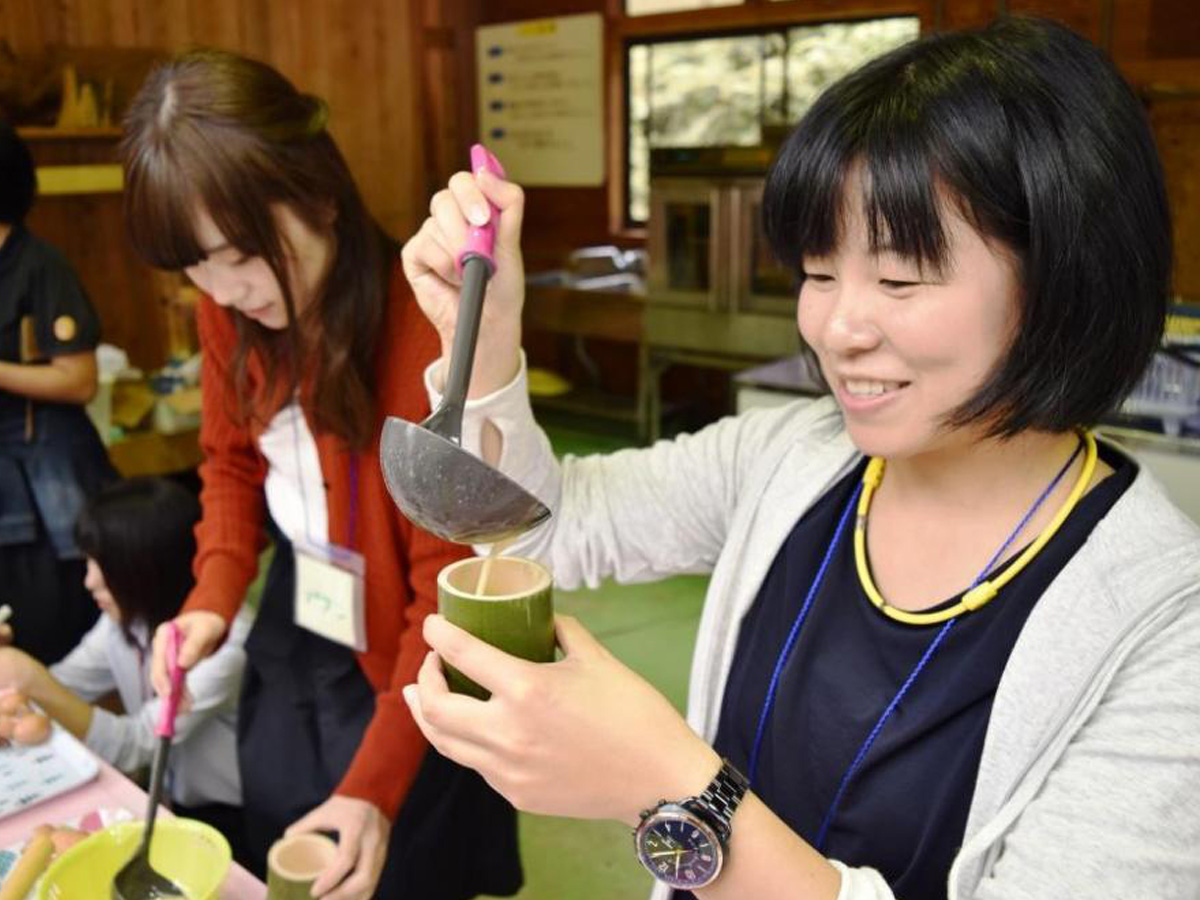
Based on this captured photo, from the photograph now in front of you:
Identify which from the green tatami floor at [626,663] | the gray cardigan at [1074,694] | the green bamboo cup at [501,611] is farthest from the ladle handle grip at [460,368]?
the green tatami floor at [626,663]

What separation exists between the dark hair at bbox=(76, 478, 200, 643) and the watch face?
148 cm

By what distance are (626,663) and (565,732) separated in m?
2.32

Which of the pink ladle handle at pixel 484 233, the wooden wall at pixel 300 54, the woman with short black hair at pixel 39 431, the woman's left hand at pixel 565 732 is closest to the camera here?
the woman's left hand at pixel 565 732

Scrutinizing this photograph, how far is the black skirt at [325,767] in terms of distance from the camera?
1523mm

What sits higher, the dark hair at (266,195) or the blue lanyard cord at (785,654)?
the dark hair at (266,195)

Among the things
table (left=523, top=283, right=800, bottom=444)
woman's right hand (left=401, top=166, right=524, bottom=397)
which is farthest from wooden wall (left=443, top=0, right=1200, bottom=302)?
woman's right hand (left=401, top=166, right=524, bottom=397)

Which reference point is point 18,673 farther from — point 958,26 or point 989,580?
point 958,26

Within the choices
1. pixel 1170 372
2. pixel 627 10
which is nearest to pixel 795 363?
pixel 1170 372

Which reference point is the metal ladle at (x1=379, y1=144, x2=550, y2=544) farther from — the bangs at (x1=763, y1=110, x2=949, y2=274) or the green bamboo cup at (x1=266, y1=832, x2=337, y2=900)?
the green bamboo cup at (x1=266, y1=832, x2=337, y2=900)

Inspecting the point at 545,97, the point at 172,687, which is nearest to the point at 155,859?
the point at 172,687

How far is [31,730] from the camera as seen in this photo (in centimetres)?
138

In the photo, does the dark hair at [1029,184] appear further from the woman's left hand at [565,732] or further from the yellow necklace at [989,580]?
the woman's left hand at [565,732]

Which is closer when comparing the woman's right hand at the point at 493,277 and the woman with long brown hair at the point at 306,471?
the woman's right hand at the point at 493,277

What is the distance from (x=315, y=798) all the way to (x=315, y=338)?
719mm
